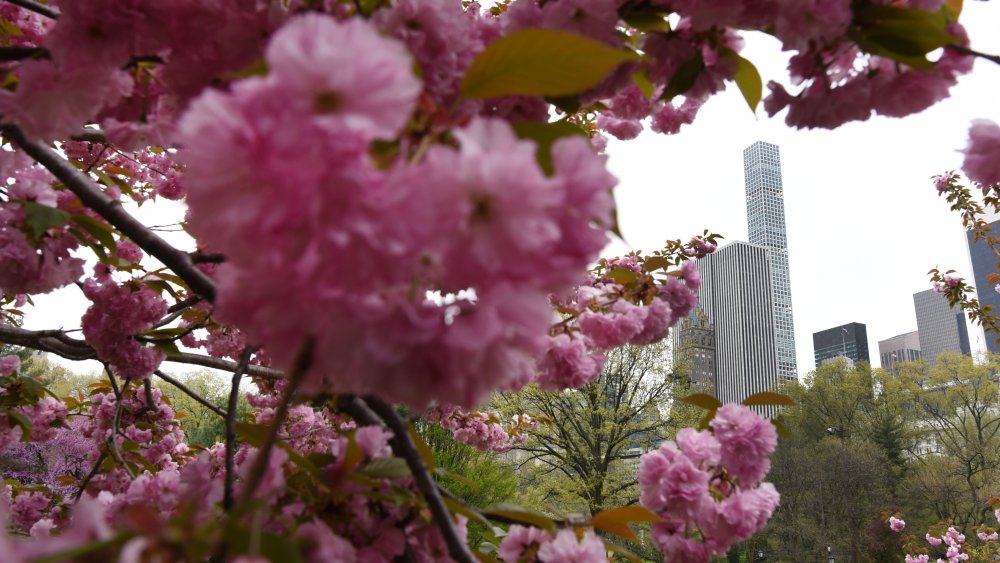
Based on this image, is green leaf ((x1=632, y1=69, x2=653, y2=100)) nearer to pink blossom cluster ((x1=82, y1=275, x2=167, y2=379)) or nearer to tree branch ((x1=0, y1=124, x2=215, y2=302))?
tree branch ((x1=0, y1=124, x2=215, y2=302))

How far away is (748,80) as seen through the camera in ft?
3.22

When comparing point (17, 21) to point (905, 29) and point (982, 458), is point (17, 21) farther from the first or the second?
point (982, 458)

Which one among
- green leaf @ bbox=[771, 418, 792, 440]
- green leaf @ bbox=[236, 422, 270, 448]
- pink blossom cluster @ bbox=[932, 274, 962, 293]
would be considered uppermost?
pink blossom cluster @ bbox=[932, 274, 962, 293]

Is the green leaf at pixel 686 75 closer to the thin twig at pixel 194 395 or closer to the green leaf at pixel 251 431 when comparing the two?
the green leaf at pixel 251 431

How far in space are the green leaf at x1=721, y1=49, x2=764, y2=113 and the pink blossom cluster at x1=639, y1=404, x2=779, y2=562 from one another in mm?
766

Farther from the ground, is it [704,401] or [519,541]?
[704,401]

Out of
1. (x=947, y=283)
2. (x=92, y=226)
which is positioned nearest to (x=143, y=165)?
(x=92, y=226)

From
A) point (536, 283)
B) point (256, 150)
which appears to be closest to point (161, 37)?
point (256, 150)

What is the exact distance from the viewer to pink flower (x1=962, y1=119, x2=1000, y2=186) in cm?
105

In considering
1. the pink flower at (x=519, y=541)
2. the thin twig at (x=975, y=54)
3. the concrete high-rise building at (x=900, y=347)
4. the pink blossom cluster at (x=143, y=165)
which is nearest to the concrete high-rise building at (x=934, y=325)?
the concrete high-rise building at (x=900, y=347)

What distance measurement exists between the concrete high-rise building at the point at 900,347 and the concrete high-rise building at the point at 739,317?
21.3m

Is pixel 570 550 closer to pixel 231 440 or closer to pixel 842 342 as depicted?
pixel 231 440

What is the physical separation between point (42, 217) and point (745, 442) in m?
1.66

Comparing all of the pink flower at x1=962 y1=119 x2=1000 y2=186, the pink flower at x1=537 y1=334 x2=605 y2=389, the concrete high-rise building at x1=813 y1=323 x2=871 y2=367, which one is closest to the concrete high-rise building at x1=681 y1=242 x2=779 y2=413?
the concrete high-rise building at x1=813 y1=323 x2=871 y2=367
